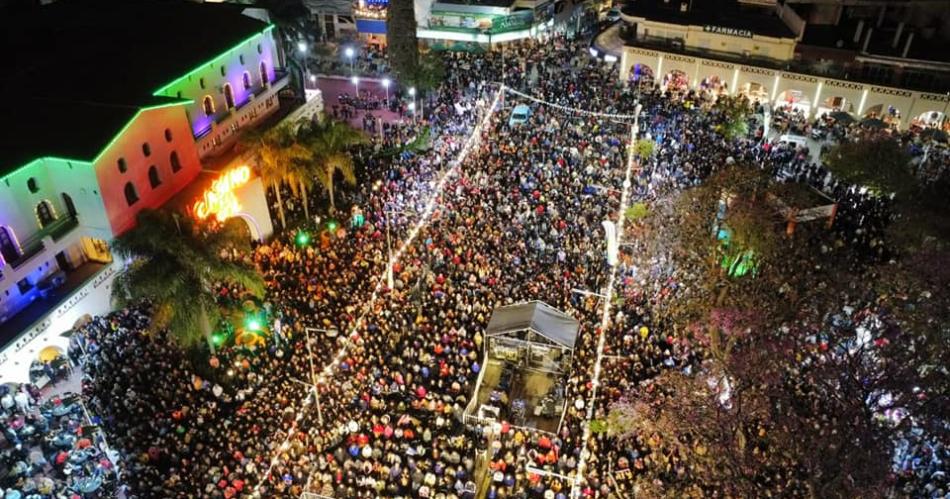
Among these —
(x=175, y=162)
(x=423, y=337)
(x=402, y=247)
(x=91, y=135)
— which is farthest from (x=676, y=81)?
(x=91, y=135)

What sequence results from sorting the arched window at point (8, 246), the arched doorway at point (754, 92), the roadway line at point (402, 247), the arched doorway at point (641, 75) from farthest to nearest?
1. the arched doorway at point (641, 75)
2. the arched doorway at point (754, 92)
3. the arched window at point (8, 246)
4. the roadway line at point (402, 247)

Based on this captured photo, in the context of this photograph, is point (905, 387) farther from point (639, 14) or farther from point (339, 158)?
point (639, 14)

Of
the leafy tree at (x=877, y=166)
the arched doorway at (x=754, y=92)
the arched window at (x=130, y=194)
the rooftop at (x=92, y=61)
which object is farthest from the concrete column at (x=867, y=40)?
the arched window at (x=130, y=194)

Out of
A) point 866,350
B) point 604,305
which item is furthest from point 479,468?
point 866,350

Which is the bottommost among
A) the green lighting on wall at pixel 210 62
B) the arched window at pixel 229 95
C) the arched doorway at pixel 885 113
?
the arched doorway at pixel 885 113

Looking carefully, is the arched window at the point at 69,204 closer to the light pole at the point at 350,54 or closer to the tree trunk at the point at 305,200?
the tree trunk at the point at 305,200

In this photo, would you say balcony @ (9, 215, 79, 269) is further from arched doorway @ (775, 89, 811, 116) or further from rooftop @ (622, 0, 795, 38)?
arched doorway @ (775, 89, 811, 116)
